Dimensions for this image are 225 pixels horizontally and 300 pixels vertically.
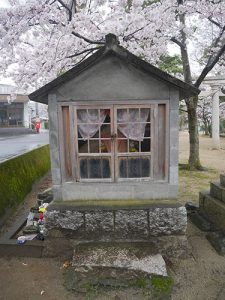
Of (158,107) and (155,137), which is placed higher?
(158,107)

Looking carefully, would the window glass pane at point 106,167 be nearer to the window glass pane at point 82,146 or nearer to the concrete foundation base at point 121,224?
the window glass pane at point 82,146

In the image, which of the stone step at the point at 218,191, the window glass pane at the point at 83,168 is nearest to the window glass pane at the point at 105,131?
the window glass pane at the point at 83,168

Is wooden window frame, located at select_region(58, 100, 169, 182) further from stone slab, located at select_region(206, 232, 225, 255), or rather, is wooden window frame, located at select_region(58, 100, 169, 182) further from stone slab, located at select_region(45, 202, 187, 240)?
stone slab, located at select_region(206, 232, 225, 255)

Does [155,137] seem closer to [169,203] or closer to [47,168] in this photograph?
[169,203]

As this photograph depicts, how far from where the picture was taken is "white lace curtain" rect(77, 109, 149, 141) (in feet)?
17.6

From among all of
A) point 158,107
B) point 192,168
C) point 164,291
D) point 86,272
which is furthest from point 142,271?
point 192,168

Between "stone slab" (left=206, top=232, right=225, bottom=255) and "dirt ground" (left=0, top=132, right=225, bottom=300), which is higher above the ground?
"stone slab" (left=206, top=232, right=225, bottom=255)

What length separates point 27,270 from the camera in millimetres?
4789

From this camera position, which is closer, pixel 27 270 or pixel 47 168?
pixel 27 270

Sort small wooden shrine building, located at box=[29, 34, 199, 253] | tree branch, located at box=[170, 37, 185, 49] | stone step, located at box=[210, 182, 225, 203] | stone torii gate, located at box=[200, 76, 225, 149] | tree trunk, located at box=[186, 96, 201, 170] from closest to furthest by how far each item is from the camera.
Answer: small wooden shrine building, located at box=[29, 34, 199, 253] → stone step, located at box=[210, 182, 225, 203] → tree branch, located at box=[170, 37, 185, 49] → tree trunk, located at box=[186, 96, 201, 170] → stone torii gate, located at box=[200, 76, 225, 149]

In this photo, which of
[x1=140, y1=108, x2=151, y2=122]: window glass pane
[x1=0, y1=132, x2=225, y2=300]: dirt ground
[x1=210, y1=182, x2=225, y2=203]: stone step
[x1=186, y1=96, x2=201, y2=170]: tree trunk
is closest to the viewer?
[x1=0, y1=132, x2=225, y2=300]: dirt ground

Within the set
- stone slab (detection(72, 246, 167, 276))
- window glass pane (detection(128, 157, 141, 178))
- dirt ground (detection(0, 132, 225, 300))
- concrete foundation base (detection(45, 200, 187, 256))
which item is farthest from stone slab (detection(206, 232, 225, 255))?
window glass pane (detection(128, 157, 141, 178))

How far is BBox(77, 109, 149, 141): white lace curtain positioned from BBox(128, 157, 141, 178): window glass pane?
431 mm

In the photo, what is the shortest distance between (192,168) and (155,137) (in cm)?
844
